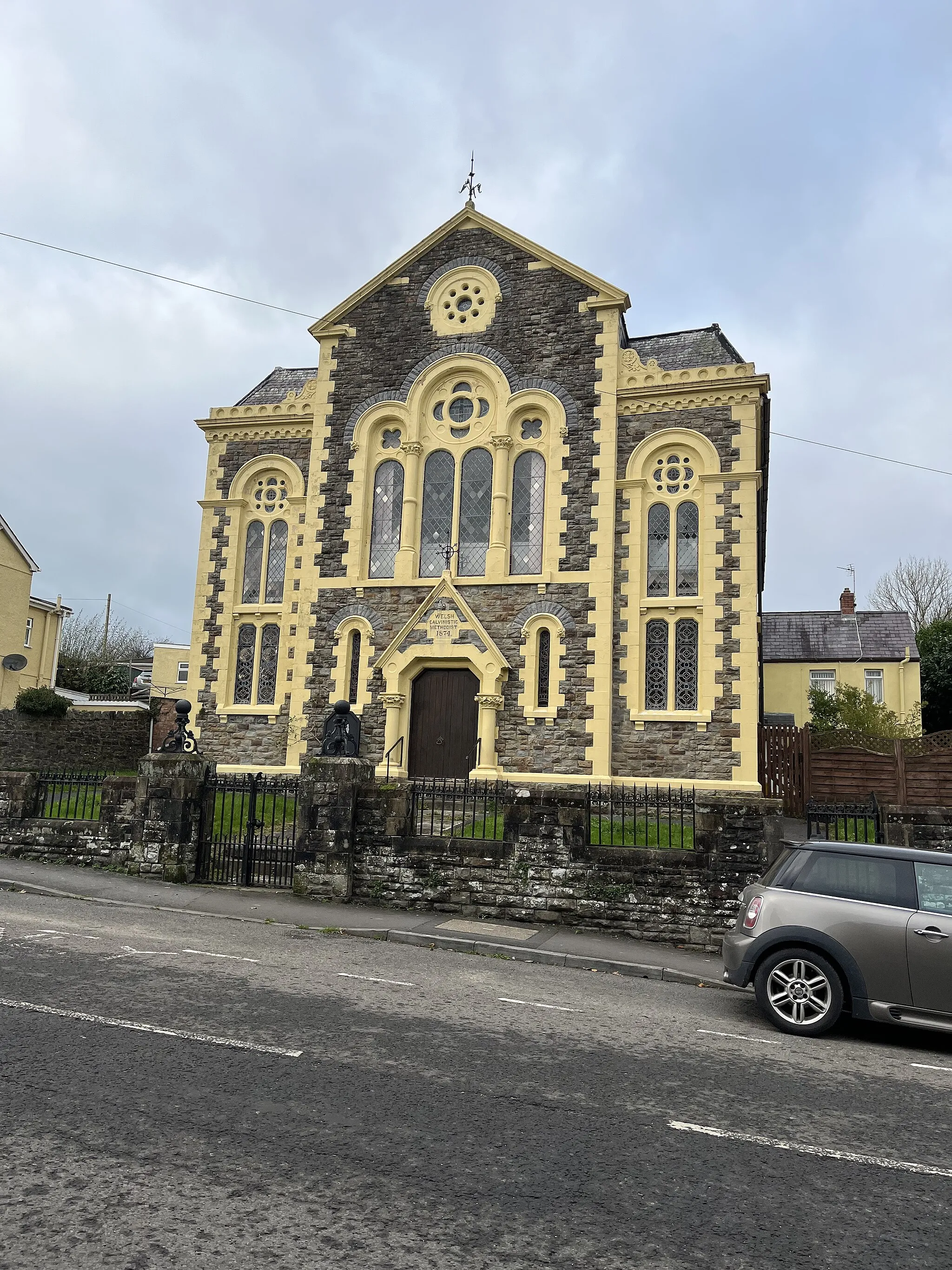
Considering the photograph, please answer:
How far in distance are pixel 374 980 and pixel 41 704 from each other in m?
23.7

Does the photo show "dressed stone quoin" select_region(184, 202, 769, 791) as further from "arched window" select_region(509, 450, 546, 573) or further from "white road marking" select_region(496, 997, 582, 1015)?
"white road marking" select_region(496, 997, 582, 1015)

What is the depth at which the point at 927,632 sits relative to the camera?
4162cm

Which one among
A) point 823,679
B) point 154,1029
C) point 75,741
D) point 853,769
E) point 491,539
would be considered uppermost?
point 491,539

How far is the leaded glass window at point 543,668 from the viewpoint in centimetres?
2067

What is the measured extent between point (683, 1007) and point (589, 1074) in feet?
9.48

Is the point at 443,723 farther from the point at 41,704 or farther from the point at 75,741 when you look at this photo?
the point at 41,704

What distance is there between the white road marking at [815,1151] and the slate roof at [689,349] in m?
18.8

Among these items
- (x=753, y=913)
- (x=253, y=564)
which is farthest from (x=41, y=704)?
(x=753, y=913)

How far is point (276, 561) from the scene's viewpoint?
78.8 ft

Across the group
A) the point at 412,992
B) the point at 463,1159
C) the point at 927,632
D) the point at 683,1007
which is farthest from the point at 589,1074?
the point at 927,632

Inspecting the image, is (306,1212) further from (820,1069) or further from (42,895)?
(42,895)

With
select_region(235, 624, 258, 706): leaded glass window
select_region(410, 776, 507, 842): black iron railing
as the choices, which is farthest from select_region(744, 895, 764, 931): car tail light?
select_region(235, 624, 258, 706): leaded glass window

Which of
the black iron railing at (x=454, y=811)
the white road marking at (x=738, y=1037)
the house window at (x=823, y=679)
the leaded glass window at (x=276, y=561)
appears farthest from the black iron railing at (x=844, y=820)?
the house window at (x=823, y=679)

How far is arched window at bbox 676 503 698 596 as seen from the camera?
20.8m
